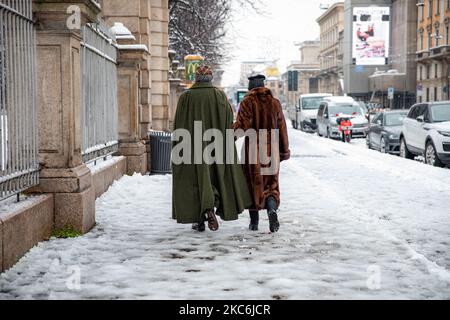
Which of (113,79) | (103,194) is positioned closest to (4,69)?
(103,194)

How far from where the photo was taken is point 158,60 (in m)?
16.5

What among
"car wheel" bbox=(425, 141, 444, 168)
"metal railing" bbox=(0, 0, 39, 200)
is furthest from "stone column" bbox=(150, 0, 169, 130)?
"metal railing" bbox=(0, 0, 39, 200)

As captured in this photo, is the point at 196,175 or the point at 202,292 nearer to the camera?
the point at 202,292

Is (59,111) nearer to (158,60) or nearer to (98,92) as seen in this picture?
(98,92)

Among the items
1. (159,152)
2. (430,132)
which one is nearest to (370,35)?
(430,132)

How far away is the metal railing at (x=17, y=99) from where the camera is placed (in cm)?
551

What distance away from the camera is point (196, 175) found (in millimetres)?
6977

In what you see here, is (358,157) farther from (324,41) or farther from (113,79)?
(324,41)

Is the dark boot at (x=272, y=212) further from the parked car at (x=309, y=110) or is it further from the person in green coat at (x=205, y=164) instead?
the parked car at (x=309, y=110)

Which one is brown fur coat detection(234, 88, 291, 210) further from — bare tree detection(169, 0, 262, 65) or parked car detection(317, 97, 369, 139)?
parked car detection(317, 97, 369, 139)

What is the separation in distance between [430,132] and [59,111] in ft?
36.6

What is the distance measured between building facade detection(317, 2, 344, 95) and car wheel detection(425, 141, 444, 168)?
247ft

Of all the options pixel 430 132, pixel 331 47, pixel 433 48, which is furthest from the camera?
pixel 331 47

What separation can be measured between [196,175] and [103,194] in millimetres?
2859
